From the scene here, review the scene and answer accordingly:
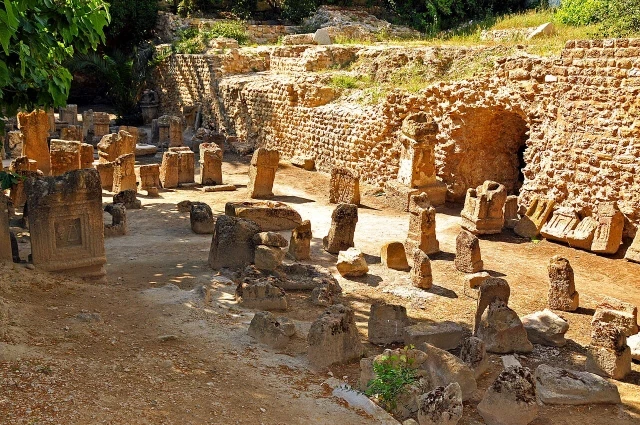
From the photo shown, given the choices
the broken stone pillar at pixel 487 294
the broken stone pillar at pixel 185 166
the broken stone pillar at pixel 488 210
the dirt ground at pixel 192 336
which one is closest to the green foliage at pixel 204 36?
the broken stone pillar at pixel 185 166

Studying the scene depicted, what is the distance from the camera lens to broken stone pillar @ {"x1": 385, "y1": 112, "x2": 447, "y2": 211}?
13664mm

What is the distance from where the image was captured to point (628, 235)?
37.9ft

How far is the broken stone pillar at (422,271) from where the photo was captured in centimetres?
961

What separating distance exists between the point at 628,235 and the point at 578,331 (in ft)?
12.5

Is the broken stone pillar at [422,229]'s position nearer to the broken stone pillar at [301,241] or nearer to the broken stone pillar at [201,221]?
the broken stone pillar at [301,241]

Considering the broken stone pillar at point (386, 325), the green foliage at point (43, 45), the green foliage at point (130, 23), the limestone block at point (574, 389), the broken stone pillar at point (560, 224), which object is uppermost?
the green foliage at point (130, 23)

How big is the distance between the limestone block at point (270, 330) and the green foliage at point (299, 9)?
22677 millimetres

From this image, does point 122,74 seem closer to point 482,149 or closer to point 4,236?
point 482,149

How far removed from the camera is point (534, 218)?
12531mm

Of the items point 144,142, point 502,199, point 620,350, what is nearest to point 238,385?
point 620,350

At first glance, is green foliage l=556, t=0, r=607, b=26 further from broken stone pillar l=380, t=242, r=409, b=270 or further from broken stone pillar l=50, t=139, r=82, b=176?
broken stone pillar l=50, t=139, r=82, b=176

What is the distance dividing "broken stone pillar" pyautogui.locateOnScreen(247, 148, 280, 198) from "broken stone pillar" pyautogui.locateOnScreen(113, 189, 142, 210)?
99.0 inches

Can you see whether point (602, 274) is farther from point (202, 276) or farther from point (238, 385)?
point (238, 385)

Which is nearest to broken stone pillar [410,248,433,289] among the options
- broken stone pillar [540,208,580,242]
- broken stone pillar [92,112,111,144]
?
broken stone pillar [540,208,580,242]
